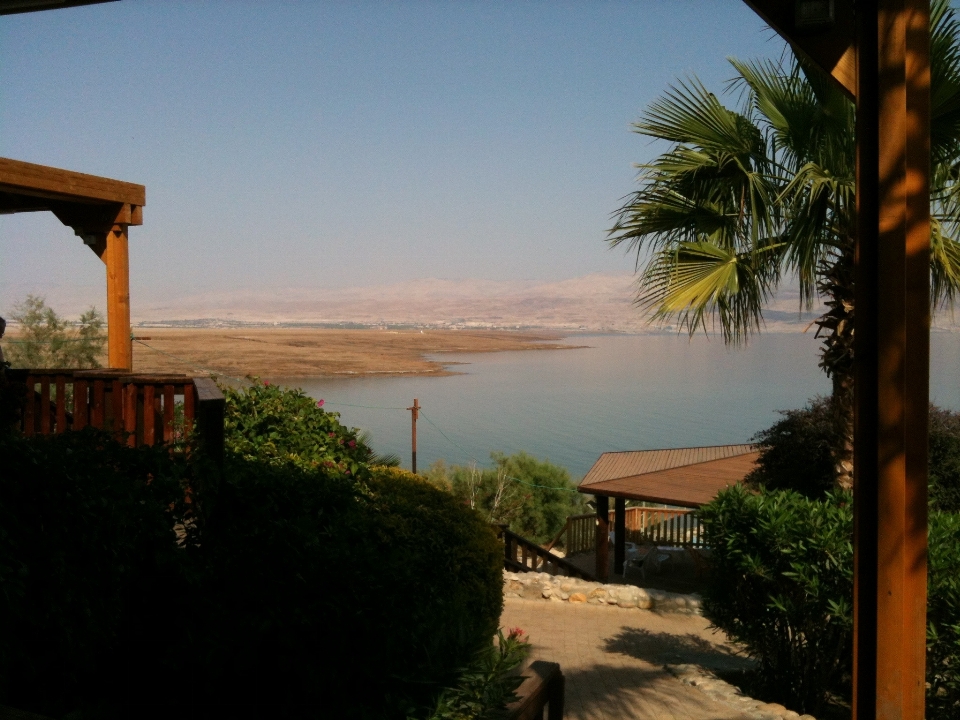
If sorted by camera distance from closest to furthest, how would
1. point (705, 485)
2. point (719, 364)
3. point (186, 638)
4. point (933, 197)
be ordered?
point (186, 638) → point (933, 197) → point (705, 485) → point (719, 364)

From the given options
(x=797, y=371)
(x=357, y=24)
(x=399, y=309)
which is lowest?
(x=797, y=371)

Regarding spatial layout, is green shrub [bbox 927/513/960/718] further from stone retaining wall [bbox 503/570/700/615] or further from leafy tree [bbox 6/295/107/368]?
leafy tree [bbox 6/295/107/368]

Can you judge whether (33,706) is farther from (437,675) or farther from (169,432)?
(169,432)

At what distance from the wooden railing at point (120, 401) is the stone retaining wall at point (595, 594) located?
7428mm

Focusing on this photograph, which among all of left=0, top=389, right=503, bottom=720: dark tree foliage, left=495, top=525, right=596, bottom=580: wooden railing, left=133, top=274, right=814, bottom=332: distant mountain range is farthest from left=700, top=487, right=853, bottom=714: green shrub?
left=133, top=274, right=814, bottom=332: distant mountain range

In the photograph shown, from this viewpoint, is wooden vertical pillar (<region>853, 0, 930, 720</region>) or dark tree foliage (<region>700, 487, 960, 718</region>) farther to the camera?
dark tree foliage (<region>700, 487, 960, 718</region>)

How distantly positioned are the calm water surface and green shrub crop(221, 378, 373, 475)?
65.1 ft

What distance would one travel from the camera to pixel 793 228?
7773 millimetres

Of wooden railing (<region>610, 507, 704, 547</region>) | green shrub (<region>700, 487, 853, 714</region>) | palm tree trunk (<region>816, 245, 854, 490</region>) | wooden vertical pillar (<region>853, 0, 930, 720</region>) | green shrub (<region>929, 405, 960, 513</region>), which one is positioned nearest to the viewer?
wooden vertical pillar (<region>853, 0, 930, 720</region>)

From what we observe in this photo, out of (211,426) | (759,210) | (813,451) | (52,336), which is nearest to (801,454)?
(813,451)

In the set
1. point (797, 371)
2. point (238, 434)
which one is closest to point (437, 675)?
point (238, 434)

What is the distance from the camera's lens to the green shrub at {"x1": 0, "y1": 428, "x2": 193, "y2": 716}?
2.10 m

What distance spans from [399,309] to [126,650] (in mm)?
144433

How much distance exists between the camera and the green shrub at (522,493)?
26.7 metres
